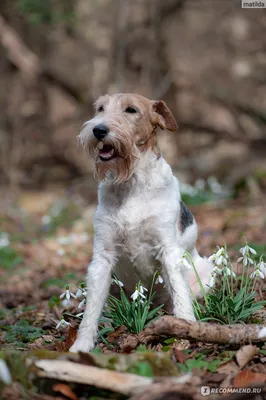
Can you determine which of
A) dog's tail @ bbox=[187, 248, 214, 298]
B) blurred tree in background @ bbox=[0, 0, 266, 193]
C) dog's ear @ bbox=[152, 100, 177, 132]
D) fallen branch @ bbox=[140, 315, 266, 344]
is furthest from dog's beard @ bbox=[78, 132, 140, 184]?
blurred tree in background @ bbox=[0, 0, 266, 193]

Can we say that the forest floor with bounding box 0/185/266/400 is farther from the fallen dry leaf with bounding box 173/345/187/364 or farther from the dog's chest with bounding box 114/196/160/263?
the dog's chest with bounding box 114/196/160/263

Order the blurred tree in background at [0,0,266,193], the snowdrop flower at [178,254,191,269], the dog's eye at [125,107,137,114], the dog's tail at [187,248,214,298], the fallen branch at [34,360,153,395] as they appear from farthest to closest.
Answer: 1. the blurred tree in background at [0,0,266,193]
2. the dog's tail at [187,248,214,298]
3. the dog's eye at [125,107,137,114]
4. the snowdrop flower at [178,254,191,269]
5. the fallen branch at [34,360,153,395]

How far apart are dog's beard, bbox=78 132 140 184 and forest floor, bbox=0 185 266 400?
45.3 inches

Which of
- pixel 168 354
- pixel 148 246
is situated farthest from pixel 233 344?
pixel 148 246

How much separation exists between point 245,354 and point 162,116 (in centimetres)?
203

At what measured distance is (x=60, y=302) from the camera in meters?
5.15

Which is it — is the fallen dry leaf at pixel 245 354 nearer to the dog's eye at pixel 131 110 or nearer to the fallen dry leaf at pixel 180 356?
the fallen dry leaf at pixel 180 356

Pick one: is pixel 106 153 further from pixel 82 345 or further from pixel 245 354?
pixel 245 354

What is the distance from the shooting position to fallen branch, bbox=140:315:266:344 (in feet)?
9.67

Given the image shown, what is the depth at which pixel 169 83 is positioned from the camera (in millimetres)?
13500

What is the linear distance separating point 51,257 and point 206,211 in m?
3.09

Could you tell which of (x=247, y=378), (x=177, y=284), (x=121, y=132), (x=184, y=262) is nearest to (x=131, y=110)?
(x=121, y=132)

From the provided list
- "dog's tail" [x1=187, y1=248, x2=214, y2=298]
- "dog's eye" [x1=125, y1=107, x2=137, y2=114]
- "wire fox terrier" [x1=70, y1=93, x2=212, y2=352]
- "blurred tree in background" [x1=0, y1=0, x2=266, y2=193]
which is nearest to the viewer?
"wire fox terrier" [x1=70, y1=93, x2=212, y2=352]

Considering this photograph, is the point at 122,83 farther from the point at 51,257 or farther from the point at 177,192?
the point at 177,192
